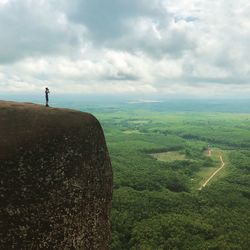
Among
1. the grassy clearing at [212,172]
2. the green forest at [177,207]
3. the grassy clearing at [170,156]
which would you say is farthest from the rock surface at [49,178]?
the grassy clearing at [170,156]

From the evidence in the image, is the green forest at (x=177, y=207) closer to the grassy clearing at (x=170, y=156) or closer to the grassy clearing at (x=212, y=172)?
the grassy clearing at (x=212, y=172)

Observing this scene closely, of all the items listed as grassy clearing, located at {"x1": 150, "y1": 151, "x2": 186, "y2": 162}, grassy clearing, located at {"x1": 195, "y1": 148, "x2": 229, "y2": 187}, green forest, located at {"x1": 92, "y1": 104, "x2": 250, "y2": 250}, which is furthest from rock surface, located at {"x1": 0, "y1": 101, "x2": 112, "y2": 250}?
grassy clearing, located at {"x1": 150, "y1": 151, "x2": 186, "y2": 162}

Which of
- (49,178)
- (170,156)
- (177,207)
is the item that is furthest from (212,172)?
(49,178)

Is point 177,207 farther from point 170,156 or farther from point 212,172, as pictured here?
point 170,156

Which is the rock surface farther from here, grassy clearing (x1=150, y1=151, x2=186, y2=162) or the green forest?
grassy clearing (x1=150, y1=151, x2=186, y2=162)

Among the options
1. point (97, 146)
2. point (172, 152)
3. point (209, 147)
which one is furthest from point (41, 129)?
point (209, 147)

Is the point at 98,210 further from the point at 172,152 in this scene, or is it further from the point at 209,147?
the point at 209,147

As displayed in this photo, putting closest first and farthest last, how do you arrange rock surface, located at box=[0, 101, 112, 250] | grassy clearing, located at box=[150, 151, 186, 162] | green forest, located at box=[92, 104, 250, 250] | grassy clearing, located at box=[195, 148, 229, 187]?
rock surface, located at box=[0, 101, 112, 250], green forest, located at box=[92, 104, 250, 250], grassy clearing, located at box=[195, 148, 229, 187], grassy clearing, located at box=[150, 151, 186, 162]

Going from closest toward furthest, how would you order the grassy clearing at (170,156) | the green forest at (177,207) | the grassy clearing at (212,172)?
the green forest at (177,207), the grassy clearing at (212,172), the grassy clearing at (170,156)
